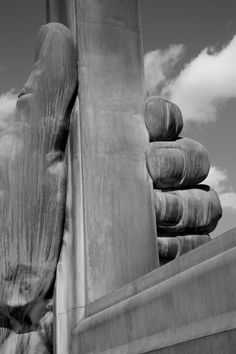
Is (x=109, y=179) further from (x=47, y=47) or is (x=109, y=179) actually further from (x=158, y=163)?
(x=47, y=47)

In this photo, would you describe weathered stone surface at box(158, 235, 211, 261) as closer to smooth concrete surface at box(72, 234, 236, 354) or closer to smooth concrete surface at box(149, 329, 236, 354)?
smooth concrete surface at box(72, 234, 236, 354)

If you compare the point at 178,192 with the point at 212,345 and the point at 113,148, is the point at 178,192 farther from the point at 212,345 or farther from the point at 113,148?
the point at 212,345

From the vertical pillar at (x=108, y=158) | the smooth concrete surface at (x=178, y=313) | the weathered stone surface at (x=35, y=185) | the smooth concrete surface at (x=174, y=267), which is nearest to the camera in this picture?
the smooth concrete surface at (x=178, y=313)

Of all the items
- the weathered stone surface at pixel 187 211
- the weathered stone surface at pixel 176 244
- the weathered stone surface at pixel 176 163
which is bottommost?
the weathered stone surface at pixel 176 244

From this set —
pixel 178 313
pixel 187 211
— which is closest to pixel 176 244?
pixel 187 211

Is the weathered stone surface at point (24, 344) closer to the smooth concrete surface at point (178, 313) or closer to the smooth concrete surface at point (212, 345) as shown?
the smooth concrete surface at point (178, 313)

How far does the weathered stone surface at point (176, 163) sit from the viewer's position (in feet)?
16.1

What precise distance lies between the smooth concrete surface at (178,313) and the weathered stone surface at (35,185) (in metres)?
1.19

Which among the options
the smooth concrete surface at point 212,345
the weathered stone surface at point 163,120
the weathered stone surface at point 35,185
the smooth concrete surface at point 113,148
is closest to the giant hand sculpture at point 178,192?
the weathered stone surface at point 163,120

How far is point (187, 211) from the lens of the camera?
191 inches

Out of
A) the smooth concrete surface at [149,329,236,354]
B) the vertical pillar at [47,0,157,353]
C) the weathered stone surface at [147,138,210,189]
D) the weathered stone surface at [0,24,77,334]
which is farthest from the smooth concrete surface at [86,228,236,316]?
the weathered stone surface at [147,138,210,189]

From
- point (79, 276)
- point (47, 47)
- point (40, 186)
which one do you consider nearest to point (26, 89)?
Result: point (47, 47)

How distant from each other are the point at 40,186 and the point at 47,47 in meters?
1.26

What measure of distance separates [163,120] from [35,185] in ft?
4.02
